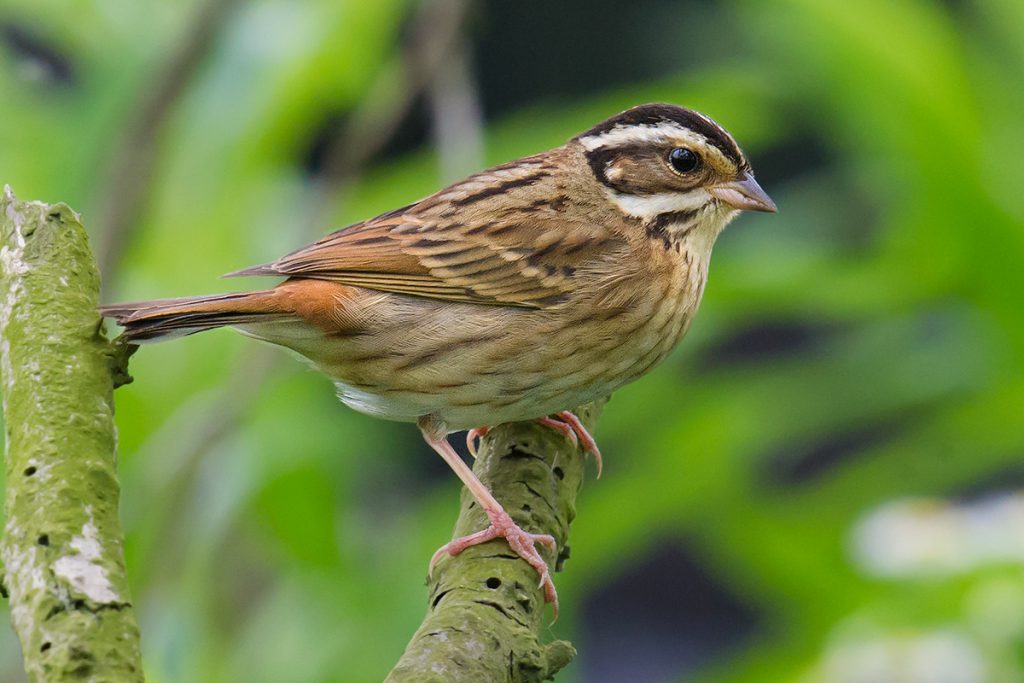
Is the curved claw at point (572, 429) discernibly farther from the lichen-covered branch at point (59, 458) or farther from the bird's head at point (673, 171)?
the lichen-covered branch at point (59, 458)

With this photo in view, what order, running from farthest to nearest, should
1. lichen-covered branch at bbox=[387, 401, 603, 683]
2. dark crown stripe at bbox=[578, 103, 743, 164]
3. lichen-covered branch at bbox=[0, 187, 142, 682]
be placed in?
1. dark crown stripe at bbox=[578, 103, 743, 164]
2. lichen-covered branch at bbox=[387, 401, 603, 683]
3. lichen-covered branch at bbox=[0, 187, 142, 682]

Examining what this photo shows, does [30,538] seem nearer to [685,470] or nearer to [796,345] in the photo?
[685,470]

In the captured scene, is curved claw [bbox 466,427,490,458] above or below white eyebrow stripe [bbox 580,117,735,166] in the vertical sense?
below

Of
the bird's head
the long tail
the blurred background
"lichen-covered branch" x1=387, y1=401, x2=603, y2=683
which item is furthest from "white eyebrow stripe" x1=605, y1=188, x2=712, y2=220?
the long tail

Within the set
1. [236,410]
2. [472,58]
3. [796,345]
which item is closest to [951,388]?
[236,410]

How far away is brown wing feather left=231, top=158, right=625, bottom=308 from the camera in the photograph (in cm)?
353

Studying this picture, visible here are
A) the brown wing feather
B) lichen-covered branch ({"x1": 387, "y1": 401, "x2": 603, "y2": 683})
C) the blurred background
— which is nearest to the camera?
lichen-covered branch ({"x1": 387, "y1": 401, "x2": 603, "y2": 683})

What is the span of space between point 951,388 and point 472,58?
4215 mm

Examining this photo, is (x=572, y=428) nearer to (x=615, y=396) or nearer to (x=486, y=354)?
(x=486, y=354)

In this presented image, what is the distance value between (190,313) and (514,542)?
0.84 metres

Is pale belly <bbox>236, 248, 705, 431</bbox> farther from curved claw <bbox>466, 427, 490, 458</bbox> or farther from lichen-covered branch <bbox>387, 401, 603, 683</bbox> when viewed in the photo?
curved claw <bbox>466, 427, 490, 458</bbox>

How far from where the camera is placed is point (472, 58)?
8344mm

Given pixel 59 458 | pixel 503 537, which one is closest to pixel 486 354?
pixel 503 537

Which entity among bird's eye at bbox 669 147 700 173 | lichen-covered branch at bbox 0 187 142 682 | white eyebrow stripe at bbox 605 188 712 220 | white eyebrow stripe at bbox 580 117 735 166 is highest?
white eyebrow stripe at bbox 580 117 735 166
